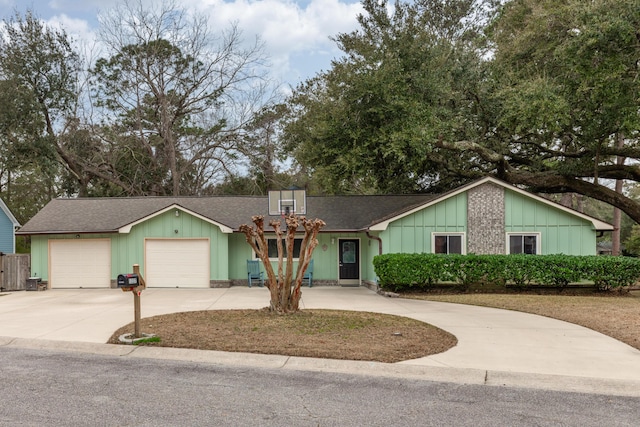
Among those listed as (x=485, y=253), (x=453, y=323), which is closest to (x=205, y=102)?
(x=485, y=253)

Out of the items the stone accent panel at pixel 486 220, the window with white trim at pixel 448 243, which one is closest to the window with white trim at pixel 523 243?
the stone accent panel at pixel 486 220

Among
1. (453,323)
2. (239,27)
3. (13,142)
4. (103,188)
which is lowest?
(453,323)

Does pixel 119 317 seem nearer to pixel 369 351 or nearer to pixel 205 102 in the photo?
pixel 369 351

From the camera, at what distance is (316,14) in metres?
16.3

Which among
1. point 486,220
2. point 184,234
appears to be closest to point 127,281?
point 184,234

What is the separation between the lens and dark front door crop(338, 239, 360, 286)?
707 inches

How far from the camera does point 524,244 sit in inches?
621

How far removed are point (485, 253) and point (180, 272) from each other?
10.6 m

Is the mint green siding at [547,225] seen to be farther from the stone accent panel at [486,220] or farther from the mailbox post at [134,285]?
the mailbox post at [134,285]

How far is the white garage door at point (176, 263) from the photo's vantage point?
55.7ft

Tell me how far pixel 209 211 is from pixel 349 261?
19.7ft

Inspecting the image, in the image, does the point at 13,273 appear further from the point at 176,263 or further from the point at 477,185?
the point at 477,185

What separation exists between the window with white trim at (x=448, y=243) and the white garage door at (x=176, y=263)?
26.3 feet

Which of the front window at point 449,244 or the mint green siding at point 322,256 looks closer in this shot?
the front window at point 449,244
